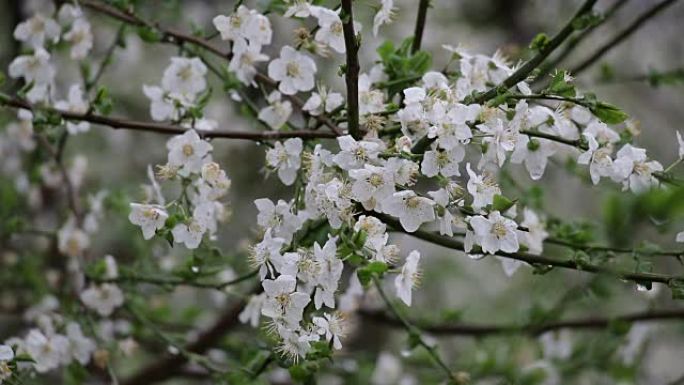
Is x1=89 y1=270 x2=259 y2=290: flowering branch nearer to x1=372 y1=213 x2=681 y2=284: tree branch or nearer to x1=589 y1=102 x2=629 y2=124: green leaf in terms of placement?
x1=372 y1=213 x2=681 y2=284: tree branch

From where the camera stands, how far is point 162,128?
0.94m

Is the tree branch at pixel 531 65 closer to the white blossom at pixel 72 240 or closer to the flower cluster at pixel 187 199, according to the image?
the flower cluster at pixel 187 199

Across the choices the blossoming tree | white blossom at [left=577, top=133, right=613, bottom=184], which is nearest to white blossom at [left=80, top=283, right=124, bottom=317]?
the blossoming tree

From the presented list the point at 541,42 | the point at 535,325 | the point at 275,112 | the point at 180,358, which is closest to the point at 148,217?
the point at 275,112

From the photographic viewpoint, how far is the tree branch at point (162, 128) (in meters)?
0.91

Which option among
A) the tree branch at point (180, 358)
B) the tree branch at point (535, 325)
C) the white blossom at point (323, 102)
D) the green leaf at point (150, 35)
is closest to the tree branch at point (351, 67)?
the white blossom at point (323, 102)

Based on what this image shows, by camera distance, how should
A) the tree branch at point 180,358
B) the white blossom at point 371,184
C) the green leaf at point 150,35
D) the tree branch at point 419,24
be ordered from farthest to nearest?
the tree branch at point 180,358
the green leaf at point 150,35
the tree branch at point 419,24
the white blossom at point 371,184

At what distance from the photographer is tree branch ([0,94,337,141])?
0.91m

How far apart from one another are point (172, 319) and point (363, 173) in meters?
1.00

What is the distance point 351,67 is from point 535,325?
68cm

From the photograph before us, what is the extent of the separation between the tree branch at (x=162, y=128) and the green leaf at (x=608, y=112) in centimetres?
25

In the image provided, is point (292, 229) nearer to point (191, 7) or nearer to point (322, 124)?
point (322, 124)

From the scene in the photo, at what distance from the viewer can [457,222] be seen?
798mm

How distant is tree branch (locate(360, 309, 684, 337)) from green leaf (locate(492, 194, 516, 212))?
478 millimetres
